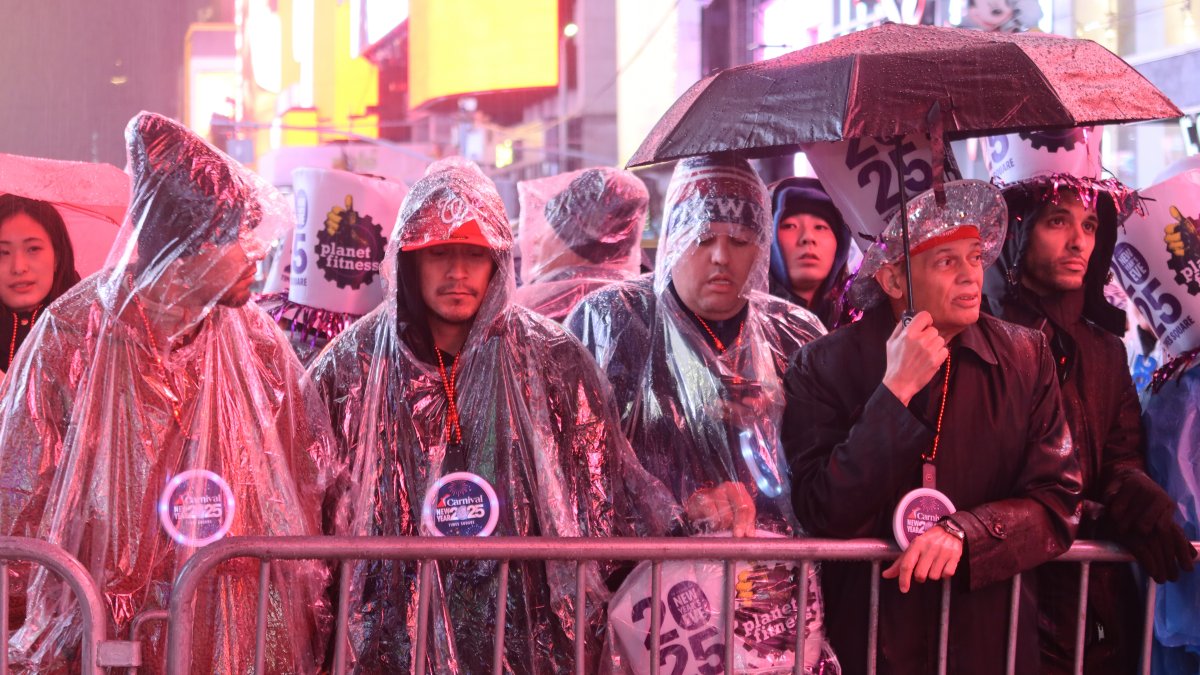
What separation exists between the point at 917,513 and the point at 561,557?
0.82 m

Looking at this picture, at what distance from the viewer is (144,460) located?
2898mm

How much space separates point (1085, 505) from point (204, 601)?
2.19m

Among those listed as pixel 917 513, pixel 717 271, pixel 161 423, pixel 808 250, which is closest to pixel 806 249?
pixel 808 250

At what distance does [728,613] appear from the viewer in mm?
2955

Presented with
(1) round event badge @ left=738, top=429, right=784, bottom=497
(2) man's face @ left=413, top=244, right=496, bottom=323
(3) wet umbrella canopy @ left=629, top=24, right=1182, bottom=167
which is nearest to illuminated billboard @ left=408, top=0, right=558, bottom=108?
(2) man's face @ left=413, top=244, right=496, bottom=323

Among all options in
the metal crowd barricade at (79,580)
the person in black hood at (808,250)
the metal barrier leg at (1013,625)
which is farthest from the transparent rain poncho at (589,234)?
the metal crowd barricade at (79,580)

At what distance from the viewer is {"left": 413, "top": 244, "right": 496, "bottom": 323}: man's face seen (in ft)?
10.9

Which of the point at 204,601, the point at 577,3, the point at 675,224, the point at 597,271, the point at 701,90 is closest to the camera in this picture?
the point at 204,601

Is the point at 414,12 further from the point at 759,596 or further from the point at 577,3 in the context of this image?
the point at 759,596

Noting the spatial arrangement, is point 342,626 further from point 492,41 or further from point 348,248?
point 492,41

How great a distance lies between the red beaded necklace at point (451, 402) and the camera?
322 centimetres


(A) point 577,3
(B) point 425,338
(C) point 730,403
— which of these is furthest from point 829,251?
(A) point 577,3

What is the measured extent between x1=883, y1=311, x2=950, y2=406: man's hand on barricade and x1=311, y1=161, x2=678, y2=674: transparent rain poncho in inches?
27.5

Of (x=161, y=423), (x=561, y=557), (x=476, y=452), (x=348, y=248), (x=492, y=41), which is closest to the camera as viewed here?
(x=561, y=557)
